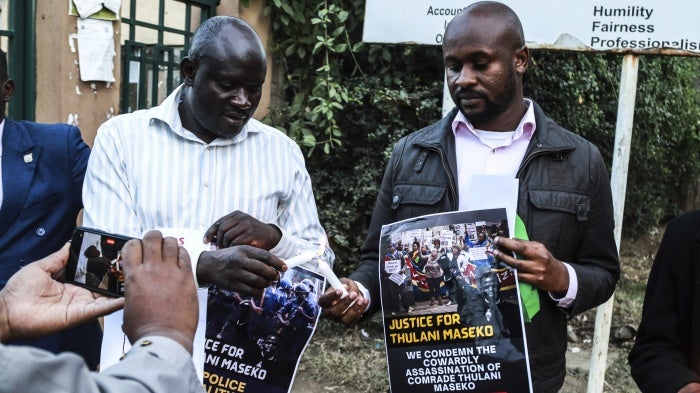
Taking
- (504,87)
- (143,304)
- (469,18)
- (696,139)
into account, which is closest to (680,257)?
(504,87)

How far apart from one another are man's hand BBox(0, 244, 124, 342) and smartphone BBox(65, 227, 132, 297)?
4 cm

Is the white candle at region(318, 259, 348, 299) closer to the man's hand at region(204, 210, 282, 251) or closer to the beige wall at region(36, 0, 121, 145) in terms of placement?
the man's hand at region(204, 210, 282, 251)

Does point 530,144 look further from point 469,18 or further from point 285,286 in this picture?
point 285,286

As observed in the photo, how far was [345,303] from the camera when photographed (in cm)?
226

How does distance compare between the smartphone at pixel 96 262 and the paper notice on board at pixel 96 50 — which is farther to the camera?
the paper notice on board at pixel 96 50

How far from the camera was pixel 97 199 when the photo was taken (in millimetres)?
2188

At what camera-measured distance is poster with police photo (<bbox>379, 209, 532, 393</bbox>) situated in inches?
82.7

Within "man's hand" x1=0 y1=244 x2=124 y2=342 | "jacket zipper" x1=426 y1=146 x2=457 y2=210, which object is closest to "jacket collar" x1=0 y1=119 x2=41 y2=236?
"man's hand" x1=0 y1=244 x2=124 y2=342

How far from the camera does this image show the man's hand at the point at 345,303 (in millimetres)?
2213

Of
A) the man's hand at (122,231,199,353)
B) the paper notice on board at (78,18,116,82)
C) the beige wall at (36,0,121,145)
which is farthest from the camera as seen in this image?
the paper notice on board at (78,18,116,82)

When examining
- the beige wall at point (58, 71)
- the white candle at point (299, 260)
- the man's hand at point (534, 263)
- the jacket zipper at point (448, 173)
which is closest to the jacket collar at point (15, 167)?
the white candle at point (299, 260)

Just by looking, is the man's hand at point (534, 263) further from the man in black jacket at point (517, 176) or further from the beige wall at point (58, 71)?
the beige wall at point (58, 71)

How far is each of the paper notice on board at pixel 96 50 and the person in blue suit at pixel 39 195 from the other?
1.24 metres

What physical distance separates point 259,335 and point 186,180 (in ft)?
1.81
